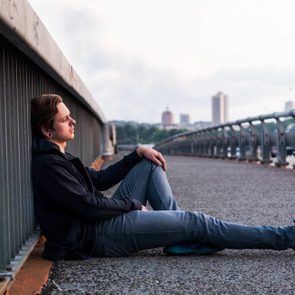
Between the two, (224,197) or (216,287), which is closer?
(216,287)

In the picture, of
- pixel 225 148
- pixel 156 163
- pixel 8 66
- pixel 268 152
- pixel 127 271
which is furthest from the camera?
pixel 225 148

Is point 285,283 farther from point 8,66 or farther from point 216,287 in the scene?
point 8,66

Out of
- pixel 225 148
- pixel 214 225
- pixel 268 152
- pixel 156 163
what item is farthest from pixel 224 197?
pixel 225 148

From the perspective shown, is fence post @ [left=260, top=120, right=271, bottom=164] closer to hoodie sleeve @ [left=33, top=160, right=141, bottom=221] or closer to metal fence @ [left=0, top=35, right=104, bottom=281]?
metal fence @ [left=0, top=35, right=104, bottom=281]

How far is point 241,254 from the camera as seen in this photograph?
425 cm

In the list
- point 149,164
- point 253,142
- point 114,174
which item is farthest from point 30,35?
point 253,142

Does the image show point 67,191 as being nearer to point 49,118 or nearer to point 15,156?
point 15,156

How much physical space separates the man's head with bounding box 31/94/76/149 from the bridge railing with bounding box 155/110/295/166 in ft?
29.7

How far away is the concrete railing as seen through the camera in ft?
10.2

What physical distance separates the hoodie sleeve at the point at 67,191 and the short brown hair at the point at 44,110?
310 millimetres

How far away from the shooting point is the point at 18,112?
12.6ft

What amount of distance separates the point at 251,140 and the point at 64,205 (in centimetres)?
1385

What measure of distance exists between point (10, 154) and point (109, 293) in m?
0.92

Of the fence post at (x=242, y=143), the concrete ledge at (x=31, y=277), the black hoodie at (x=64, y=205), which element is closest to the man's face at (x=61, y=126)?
the black hoodie at (x=64, y=205)
